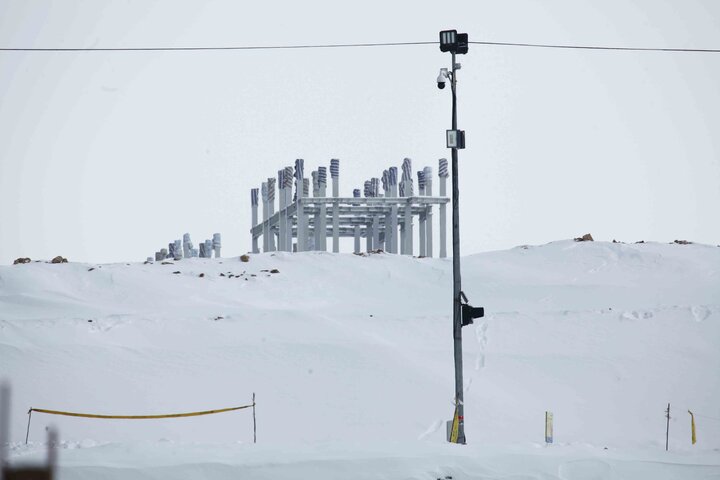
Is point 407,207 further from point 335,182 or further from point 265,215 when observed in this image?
point 265,215

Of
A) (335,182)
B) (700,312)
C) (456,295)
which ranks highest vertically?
(335,182)

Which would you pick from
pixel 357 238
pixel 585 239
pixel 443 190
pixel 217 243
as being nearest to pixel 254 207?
pixel 217 243

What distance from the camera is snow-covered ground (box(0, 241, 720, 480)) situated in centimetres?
1196

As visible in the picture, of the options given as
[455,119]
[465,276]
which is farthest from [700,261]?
[455,119]

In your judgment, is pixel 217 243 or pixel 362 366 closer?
pixel 362 366

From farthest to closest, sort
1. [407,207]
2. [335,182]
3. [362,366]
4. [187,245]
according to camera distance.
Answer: [187,245]
[407,207]
[335,182]
[362,366]

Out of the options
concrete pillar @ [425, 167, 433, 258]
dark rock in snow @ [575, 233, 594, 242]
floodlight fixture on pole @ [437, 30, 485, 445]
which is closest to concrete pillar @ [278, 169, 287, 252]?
concrete pillar @ [425, 167, 433, 258]

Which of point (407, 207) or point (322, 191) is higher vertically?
point (322, 191)

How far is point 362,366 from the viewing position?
76.5 feet

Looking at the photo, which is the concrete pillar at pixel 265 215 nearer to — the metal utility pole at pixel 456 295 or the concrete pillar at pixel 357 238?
the concrete pillar at pixel 357 238

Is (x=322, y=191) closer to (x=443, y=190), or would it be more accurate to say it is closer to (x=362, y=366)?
(x=443, y=190)

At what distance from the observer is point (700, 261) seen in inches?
1465

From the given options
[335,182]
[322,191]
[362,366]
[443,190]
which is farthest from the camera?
[443,190]

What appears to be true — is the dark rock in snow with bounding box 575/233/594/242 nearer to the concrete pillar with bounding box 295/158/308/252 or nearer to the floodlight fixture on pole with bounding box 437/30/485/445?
the concrete pillar with bounding box 295/158/308/252
